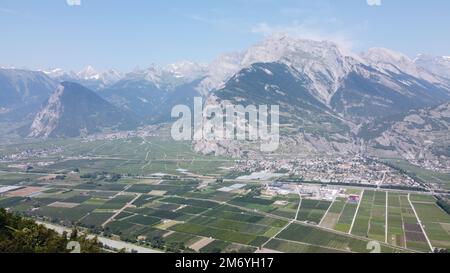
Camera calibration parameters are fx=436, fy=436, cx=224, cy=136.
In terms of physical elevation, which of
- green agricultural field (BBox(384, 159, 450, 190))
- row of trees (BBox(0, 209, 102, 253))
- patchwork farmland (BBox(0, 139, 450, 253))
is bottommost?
patchwork farmland (BBox(0, 139, 450, 253))

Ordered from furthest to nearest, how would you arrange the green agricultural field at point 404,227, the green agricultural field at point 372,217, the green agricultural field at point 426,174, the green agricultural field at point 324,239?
the green agricultural field at point 426,174 < the green agricultural field at point 372,217 < the green agricultural field at point 404,227 < the green agricultural field at point 324,239

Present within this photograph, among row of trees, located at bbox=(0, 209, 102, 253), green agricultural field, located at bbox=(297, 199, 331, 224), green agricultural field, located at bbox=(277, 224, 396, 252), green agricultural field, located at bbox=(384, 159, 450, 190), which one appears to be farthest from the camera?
green agricultural field, located at bbox=(384, 159, 450, 190)

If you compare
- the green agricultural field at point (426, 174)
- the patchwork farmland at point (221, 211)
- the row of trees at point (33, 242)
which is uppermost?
the row of trees at point (33, 242)

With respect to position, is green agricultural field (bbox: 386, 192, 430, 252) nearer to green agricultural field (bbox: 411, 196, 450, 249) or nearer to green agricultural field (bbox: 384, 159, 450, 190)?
green agricultural field (bbox: 411, 196, 450, 249)

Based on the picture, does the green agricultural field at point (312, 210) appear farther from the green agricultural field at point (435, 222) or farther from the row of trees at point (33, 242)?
the row of trees at point (33, 242)

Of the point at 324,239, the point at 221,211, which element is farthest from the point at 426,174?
the point at 324,239

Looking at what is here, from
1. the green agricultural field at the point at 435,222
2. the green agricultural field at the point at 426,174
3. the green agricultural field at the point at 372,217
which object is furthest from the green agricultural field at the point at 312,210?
the green agricultural field at the point at 426,174

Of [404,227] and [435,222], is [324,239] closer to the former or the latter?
[404,227]

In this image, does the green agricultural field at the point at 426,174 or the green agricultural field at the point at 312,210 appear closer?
the green agricultural field at the point at 312,210

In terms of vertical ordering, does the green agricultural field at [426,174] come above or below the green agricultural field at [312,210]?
above

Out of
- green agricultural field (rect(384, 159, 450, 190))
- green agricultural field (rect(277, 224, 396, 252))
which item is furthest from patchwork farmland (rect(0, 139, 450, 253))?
green agricultural field (rect(384, 159, 450, 190))

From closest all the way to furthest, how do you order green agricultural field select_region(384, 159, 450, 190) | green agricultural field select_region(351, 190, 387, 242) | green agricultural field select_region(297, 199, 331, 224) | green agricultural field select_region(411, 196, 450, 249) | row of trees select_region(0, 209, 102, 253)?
row of trees select_region(0, 209, 102, 253), green agricultural field select_region(411, 196, 450, 249), green agricultural field select_region(351, 190, 387, 242), green agricultural field select_region(297, 199, 331, 224), green agricultural field select_region(384, 159, 450, 190)
